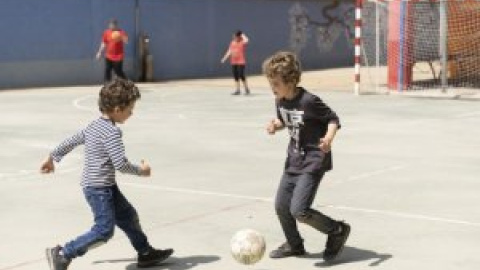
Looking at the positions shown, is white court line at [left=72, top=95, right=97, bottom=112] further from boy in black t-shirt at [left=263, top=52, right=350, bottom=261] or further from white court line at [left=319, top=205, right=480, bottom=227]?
boy in black t-shirt at [left=263, top=52, right=350, bottom=261]

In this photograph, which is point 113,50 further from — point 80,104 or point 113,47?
point 80,104

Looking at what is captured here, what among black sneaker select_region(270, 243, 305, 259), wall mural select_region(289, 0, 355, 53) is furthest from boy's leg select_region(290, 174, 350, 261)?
wall mural select_region(289, 0, 355, 53)

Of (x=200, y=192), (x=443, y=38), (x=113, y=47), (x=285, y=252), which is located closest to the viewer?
(x=285, y=252)

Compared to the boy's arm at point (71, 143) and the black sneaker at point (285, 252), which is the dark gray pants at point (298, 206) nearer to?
the black sneaker at point (285, 252)

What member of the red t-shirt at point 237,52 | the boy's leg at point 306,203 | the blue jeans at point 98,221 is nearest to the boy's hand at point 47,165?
the blue jeans at point 98,221

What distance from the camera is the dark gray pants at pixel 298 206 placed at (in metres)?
5.98

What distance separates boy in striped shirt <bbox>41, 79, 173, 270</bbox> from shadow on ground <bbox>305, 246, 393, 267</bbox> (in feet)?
4.87

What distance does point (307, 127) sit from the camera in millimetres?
6098

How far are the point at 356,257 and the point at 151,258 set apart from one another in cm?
150

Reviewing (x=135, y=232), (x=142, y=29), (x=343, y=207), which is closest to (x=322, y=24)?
(x=142, y=29)

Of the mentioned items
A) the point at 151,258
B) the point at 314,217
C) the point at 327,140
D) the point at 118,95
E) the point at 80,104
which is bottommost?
the point at 80,104

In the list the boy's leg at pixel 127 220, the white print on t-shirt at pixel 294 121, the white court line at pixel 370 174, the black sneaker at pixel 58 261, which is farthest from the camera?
the white court line at pixel 370 174

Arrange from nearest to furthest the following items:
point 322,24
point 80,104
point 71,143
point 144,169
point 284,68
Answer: point 144,169, point 71,143, point 284,68, point 80,104, point 322,24

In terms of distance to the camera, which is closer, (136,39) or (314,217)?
(314,217)
